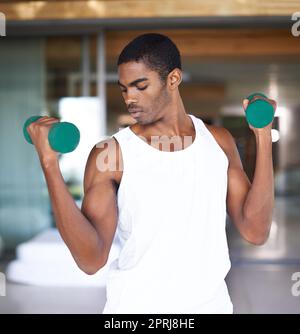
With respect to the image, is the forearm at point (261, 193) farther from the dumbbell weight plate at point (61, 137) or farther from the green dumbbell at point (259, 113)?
the dumbbell weight plate at point (61, 137)

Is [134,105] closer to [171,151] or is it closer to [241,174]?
[171,151]

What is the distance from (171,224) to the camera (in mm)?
897

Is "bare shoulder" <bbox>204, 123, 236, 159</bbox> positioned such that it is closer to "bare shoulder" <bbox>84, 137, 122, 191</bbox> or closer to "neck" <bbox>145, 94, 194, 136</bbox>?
"neck" <bbox>145, 94, 194, 136</bbox>

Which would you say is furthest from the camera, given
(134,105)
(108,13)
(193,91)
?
(193,91)

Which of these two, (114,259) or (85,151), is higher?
(85,151)

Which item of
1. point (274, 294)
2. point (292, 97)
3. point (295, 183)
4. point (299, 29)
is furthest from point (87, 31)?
point (295, 183)

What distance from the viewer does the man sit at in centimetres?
86

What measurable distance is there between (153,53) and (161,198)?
0.24 meters

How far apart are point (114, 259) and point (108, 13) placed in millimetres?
3296

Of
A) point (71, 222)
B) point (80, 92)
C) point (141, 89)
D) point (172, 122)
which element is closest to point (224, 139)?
point (172, 122)

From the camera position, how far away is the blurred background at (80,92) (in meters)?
3.59

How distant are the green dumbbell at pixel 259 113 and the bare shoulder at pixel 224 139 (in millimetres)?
150

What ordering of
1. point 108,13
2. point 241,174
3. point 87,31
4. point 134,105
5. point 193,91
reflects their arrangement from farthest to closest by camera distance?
point 193,91, point 87,31, point 108,13, point 241,174, point 134,105

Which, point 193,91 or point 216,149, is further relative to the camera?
point 193,91
